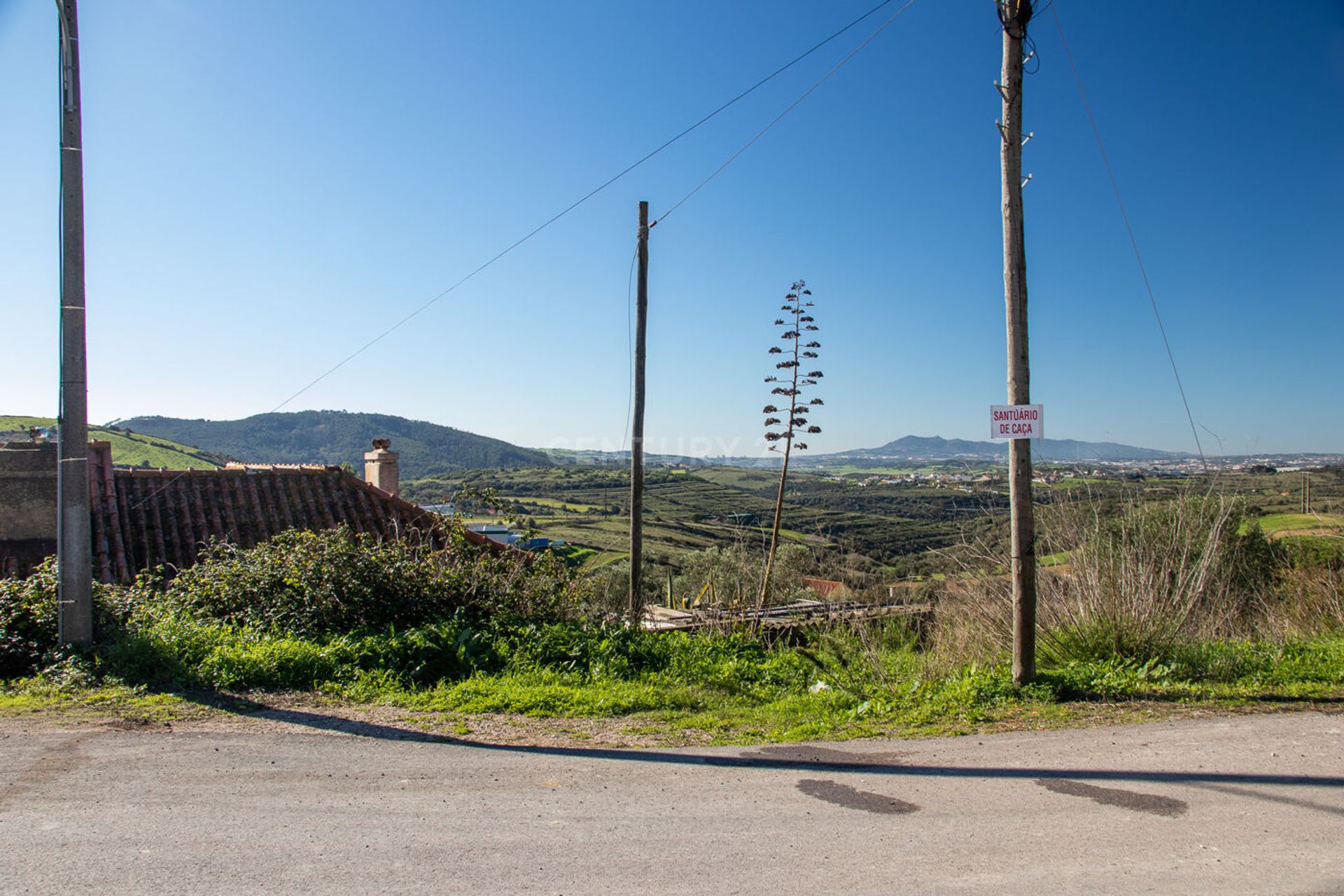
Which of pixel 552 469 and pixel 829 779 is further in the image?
pixel 552 469

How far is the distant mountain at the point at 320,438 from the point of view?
56.9m

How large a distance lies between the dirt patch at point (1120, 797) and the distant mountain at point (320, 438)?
1860 inches

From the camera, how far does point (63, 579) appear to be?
6617mm

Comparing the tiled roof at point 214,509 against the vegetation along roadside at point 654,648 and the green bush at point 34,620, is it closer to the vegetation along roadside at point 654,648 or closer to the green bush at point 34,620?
the vegetation along roadside at point 654,648

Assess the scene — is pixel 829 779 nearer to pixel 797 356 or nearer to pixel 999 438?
pixel 999 438

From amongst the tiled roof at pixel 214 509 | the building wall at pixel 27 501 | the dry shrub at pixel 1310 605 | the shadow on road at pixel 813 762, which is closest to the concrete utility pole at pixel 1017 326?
the shadow on road at pixel 813 762

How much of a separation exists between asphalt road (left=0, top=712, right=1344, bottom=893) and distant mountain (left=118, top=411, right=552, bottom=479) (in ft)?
149

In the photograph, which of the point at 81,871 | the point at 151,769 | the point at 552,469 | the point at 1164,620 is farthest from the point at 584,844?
the point at 552,469

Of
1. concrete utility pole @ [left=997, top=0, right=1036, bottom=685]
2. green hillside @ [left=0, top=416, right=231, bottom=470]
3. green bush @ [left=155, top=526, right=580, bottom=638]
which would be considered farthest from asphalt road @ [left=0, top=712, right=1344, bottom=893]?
green hillside @ [left=0, top=416, right=231, bottom=470]

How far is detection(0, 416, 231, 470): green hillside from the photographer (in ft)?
113

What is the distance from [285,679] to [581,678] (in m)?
2.41

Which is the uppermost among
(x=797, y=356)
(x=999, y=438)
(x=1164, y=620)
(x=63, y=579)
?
(x=797, y=356)

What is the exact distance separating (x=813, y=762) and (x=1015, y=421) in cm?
342

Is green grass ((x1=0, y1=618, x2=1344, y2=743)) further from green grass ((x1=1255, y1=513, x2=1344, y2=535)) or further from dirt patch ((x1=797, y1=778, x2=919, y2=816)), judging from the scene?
green grass ((x1=1255, y1=513, x2=1344, y2=535))
